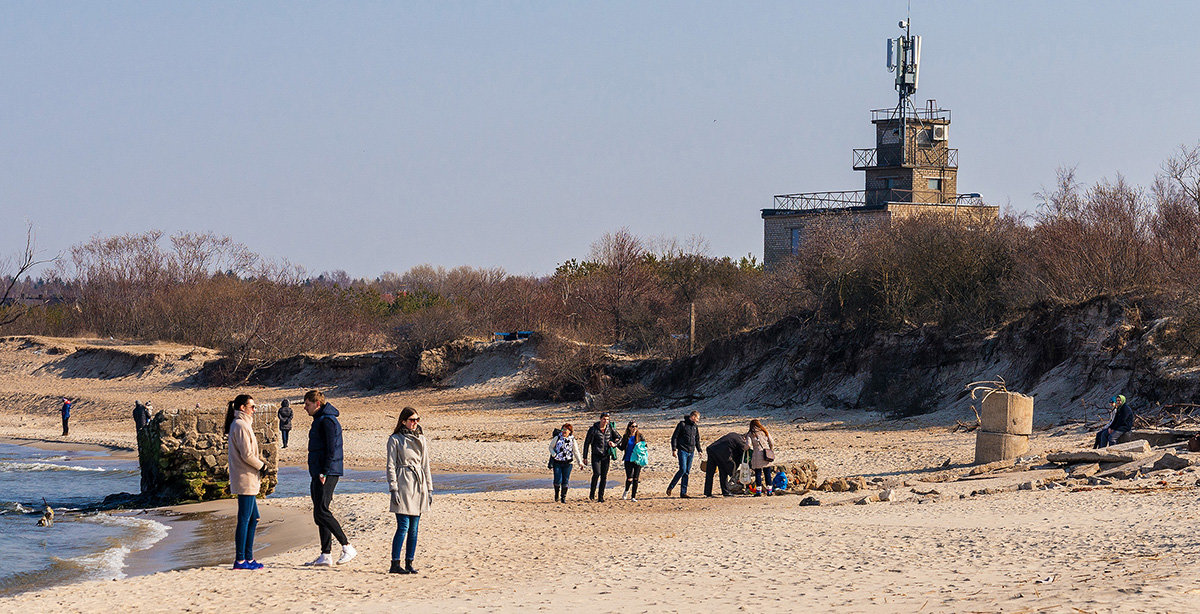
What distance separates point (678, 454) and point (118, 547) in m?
8.50

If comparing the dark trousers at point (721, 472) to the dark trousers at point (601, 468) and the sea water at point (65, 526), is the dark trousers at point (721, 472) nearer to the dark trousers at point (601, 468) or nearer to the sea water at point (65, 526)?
the dark trousers at point (601, 468)

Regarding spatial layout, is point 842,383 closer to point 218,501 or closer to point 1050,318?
point 1050,318

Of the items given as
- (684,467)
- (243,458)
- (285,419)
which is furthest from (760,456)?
(285,419)

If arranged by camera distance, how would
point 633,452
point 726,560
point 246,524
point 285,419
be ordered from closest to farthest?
point 246,524 → point 726,560 → point 633,452 → point 285,419

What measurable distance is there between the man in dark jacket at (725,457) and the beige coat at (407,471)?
912 centimetres

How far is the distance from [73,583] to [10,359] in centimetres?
5650

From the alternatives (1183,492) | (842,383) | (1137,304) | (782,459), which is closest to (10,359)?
(842,383)

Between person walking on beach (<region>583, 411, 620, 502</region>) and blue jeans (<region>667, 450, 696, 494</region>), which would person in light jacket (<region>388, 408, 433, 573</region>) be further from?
blue jeans (<region>667, 450, 696, 494</region>)

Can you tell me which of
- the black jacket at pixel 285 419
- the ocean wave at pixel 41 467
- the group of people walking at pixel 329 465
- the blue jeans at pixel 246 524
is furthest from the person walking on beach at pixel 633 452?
the ocean wave at pixel 41 467

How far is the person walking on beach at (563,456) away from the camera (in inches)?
763

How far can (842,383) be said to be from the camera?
118ft

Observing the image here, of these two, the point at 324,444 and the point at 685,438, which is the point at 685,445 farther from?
the point at 324,444

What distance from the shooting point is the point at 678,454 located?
1961cm

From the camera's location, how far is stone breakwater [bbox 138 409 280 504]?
21469 mm
